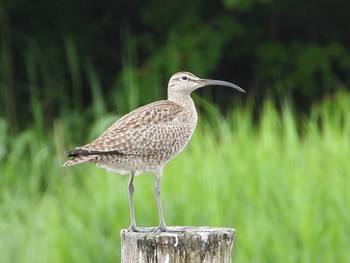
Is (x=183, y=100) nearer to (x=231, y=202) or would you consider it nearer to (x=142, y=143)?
(x=142, y=143)

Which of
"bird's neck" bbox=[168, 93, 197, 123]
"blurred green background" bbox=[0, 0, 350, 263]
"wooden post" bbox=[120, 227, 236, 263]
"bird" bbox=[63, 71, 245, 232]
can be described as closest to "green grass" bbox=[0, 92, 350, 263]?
"blurred green background" bbox=[0, 0, 350, 263]

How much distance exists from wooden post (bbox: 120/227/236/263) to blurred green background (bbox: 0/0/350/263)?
448cm

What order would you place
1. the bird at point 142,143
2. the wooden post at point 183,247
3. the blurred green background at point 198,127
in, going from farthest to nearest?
the blurred green background at point 198,127 < the bird at point 142,143 < the wooden post at point 183,247

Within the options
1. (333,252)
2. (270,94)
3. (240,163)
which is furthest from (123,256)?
(270,94)

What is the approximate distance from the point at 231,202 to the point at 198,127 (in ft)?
5.74

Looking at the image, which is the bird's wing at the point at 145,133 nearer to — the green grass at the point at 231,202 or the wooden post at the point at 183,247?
the wooden post at the point at 183,247

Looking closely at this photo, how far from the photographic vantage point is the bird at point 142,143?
666 centimetres

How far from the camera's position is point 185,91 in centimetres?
761

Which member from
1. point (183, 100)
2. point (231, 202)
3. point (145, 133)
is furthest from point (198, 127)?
point (145, 133)

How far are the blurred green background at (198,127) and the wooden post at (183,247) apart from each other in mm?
4479

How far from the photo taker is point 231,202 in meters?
A: 10.6

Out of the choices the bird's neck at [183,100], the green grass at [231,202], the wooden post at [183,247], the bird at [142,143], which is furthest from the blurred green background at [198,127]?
the wooden post at [183,247]

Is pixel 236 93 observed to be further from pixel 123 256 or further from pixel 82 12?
pixel 123 256

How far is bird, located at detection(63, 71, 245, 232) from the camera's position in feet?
21.8
